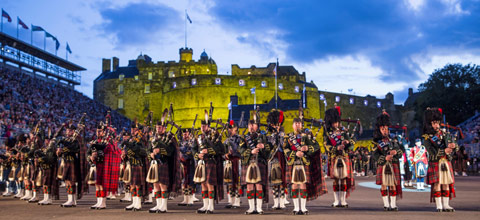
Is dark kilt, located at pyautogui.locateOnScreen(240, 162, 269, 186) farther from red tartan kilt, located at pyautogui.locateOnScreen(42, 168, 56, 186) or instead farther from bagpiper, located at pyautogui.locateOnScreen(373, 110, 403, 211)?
red tartan kilt, located at pyautogui.locateOnScreen(42, 168, 56, 186)

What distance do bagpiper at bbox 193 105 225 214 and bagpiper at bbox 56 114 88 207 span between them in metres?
3.85

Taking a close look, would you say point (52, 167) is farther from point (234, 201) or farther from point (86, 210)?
point (234, 201)

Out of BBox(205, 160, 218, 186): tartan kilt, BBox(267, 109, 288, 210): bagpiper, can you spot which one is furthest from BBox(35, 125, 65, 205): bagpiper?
BBox(267, 109, 288, 210): bagpiper

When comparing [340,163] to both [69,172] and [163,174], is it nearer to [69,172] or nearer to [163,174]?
[163,174]

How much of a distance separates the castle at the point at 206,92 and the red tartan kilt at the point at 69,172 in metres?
49.9

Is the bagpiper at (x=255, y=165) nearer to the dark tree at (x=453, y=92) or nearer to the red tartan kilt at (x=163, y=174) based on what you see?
the red tartan kilt at (x=163, y=174)

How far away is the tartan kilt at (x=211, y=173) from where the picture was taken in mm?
11680

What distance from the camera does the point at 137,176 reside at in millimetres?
12492

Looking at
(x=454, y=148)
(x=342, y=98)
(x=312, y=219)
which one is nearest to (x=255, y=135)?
(x=312, y=219)

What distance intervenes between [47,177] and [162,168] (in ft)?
15.9

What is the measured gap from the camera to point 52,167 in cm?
1461

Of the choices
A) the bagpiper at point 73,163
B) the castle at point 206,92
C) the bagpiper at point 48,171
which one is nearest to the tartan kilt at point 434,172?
the bagpiper at point 73,163

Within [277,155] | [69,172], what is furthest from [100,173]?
[277,155]

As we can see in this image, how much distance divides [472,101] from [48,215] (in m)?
65.5
